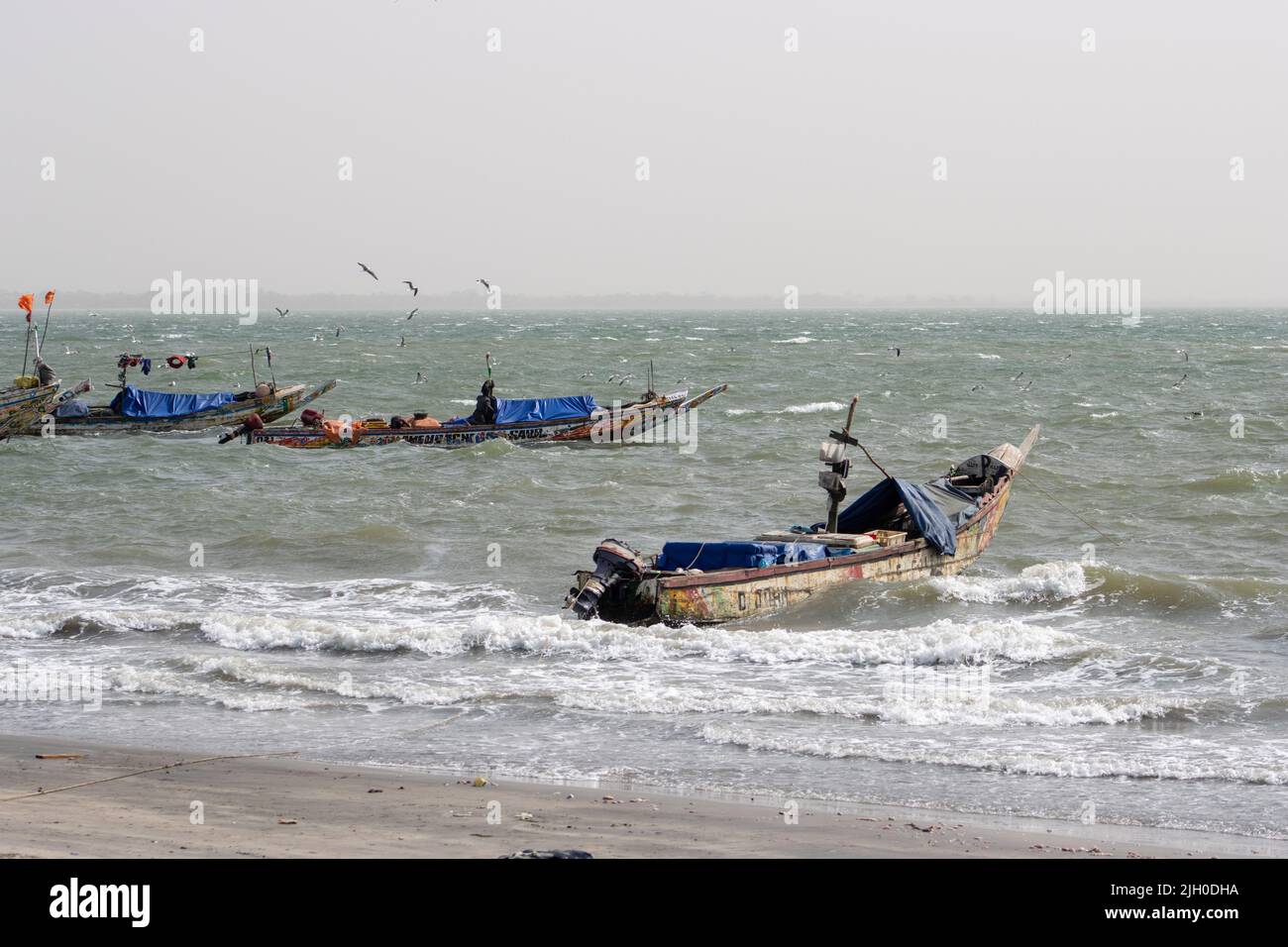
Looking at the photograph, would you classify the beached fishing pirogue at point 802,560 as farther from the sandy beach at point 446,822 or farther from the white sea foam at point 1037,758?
the sandy beach at point 446,822

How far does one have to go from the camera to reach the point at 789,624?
57.4 feet

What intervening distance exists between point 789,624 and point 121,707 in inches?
328

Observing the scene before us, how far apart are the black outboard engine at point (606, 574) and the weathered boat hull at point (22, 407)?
27.6 metres

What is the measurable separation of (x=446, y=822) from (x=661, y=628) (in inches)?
297

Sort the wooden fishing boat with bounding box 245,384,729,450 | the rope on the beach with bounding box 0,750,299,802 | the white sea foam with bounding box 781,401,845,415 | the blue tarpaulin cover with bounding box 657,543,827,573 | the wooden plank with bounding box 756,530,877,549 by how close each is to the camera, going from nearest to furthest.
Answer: the rope on the beach with bounding box 0,750,299,802
the blue tarpaulin cover with bounding box 657,543,827,573
the wooden plank with bounding box 756,530,877,549
the wooden fishing boat with bounding box 245,384,729,450
the white sea foam with bounding box 781,401,845,415

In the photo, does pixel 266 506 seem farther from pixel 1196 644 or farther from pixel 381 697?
pixel 1196 644

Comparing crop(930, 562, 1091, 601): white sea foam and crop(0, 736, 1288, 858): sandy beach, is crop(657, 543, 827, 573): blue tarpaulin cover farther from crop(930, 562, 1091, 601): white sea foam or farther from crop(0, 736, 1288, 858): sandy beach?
crop(0, 736, 1288, 858): sandy beach

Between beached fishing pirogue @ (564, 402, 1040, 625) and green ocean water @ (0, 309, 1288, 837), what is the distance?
35cm

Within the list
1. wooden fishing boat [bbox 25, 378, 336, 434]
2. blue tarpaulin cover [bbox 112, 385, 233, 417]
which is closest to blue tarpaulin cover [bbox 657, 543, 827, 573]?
wooden fishing boat [bbox 25, 378, 336, 434]

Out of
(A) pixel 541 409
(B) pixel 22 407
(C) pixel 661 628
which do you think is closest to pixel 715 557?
(C) pixel 661 628

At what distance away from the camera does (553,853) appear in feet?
26.5

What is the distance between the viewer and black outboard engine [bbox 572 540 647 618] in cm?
1655

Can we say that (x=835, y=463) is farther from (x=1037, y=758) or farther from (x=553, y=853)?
(x=553, y=853)
